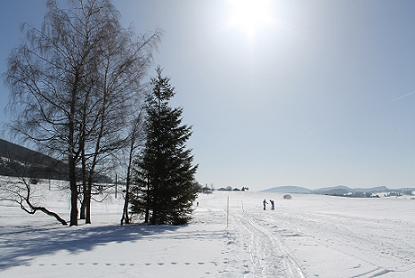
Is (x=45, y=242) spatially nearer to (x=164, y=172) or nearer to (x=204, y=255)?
(x=204, y=255)

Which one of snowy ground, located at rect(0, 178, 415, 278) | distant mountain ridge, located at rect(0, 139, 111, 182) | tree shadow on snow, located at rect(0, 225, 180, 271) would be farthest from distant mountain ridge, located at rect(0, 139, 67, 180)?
snowy ground, located at rect(0, 178, 415, 278)

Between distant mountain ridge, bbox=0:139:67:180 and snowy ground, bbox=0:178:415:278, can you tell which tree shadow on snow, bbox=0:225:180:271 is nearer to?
snowy ground, bbox=0:178:415:278

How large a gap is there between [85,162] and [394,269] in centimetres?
1559

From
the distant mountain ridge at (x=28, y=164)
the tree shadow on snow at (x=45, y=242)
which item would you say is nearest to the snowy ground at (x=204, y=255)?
the tree shadow on snow at (x=45, y=242)

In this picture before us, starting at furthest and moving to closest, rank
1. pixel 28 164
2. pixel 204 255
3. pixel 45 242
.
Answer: pixel 28 164, pixel 45 242, pixel 204 255

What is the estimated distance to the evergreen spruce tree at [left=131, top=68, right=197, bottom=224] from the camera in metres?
21.8

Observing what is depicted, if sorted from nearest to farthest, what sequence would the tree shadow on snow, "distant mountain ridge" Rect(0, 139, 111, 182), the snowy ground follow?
the snowy ground → the tree shadow on snow → "distant mountain ridge" Rect(0, 139, 111, 182)

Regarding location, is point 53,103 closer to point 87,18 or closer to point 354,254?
point 87,18

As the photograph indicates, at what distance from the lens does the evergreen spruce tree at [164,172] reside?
2175 cm

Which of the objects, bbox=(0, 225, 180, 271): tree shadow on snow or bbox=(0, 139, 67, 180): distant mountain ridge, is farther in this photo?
bbox=(0, 139, 67, 180): distant mountain ridge

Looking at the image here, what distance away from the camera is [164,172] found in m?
21.8

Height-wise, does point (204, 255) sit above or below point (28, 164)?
below

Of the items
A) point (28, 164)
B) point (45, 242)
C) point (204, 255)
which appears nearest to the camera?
point (204, 255)

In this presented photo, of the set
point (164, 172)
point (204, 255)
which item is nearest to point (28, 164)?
point (164, 172)
